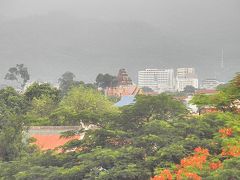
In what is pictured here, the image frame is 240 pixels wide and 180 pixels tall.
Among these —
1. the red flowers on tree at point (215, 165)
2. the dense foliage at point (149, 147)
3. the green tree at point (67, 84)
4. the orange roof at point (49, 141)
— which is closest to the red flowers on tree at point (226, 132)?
the dense foliage at point (149, 147)

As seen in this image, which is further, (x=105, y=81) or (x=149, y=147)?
(x=105, y=81)

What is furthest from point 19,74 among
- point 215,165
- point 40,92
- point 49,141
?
point 215,165

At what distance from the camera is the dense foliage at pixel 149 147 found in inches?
583

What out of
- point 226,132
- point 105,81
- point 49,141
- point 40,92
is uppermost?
point 105,81

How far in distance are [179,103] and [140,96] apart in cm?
138

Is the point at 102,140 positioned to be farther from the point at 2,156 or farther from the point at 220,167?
the point at 2,156

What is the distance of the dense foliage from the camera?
1480 centimetres

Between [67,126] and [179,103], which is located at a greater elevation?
[179,103]

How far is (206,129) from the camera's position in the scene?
17266mm

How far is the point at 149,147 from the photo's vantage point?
17.0 m

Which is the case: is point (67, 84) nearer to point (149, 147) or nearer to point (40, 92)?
point (40, 92)

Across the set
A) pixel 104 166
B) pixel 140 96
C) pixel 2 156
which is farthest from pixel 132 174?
pixel 2 156

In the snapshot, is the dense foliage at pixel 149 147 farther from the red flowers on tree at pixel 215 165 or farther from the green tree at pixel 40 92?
the green tree at pixel 40 92

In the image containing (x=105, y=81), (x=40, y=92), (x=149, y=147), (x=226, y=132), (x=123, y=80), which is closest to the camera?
(x=226, y=132)
